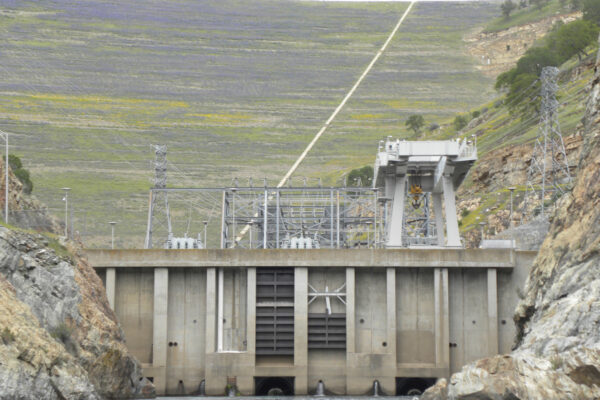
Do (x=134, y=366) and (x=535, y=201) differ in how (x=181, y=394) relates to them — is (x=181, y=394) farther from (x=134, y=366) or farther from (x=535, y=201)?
(x=535, y=201)

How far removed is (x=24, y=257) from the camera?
51188 mm

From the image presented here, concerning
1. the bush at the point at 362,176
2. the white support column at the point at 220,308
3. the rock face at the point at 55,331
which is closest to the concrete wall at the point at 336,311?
the white support column at the point at 220,308

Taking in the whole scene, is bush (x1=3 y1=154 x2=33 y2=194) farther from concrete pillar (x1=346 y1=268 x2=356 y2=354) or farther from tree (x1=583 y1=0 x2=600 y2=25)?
tree (x1=583 y1=0 x2=600 y2=25)

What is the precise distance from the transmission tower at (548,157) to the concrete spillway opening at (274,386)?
Answer: 21.6 meters

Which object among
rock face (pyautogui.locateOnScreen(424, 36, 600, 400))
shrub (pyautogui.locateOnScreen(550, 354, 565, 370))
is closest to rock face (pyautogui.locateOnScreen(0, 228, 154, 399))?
rock face (pyautogui.locateOnScreen(424, 36, 600, 400))

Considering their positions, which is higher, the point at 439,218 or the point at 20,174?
the point at 20,174

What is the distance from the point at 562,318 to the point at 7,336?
67.4ft

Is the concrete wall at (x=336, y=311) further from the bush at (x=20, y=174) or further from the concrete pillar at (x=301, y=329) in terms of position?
the bush at (x=20, y=174)

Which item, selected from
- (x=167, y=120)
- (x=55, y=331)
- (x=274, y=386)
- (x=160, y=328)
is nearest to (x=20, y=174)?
(x=160, y=328)

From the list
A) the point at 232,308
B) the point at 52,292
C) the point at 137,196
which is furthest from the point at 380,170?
the point at 137,196

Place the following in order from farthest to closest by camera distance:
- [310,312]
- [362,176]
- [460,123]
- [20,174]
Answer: [460,123]
[362,176]
[20,174]
[310,312]

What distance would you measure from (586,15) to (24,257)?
102731 mm

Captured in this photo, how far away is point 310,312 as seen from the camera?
214ft

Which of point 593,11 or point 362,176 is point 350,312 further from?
point 593,11
